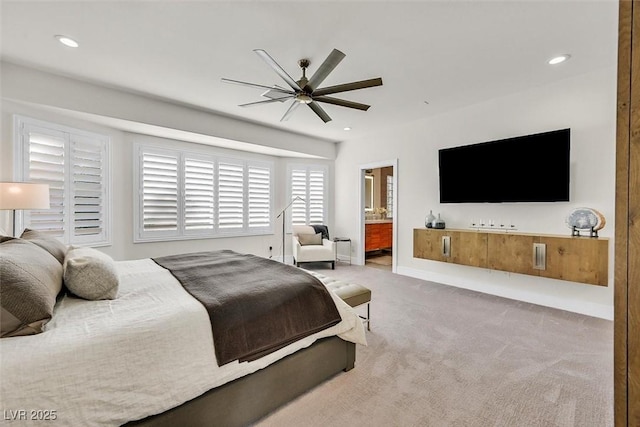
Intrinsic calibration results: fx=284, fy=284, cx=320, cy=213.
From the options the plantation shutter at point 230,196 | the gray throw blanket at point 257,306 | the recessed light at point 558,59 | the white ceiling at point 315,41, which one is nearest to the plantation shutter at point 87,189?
the white ceiling at point 315,41

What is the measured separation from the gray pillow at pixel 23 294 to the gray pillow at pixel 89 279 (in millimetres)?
126

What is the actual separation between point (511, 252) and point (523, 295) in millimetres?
702

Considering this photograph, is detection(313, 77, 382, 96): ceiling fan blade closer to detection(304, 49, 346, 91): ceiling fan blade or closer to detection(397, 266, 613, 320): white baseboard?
detection(304, 49, 346, 91): ceiling fan blade

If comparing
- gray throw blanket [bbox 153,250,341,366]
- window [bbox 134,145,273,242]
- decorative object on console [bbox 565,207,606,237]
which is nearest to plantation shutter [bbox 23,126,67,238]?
window [bbox 134,145,273,242]

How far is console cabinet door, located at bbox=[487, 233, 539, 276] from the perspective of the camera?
11.2 feet

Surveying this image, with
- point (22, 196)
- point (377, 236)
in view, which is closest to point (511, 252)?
point (377, 236)

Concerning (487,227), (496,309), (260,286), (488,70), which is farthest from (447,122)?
(260,286)

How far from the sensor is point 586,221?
10.3 feet

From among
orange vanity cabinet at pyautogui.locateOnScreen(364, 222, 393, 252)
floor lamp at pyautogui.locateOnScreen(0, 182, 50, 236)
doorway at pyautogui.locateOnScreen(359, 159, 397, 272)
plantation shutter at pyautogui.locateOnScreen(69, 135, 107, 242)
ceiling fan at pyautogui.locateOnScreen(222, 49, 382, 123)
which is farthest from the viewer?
orange vanity cabinet at pyautogui.locateOnScreen(364, 222, 393, 252)

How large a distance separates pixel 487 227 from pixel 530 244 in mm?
763

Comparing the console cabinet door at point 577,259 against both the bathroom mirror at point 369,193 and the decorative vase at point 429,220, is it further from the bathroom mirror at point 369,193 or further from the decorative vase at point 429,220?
the bathroom mirror at point 369,193

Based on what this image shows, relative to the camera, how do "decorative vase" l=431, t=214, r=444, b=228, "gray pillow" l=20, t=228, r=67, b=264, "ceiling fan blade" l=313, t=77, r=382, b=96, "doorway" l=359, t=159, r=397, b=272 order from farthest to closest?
"doorway" l=359, t=159, r=397, b=272
"decorative vase" l=431, t=214, r=444, b=228
"ceiling fan blade" l=313, t=77, r=382, b=96
"gray pillow" l=20, t=228, r=67, b=264

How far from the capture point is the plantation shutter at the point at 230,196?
5.36m

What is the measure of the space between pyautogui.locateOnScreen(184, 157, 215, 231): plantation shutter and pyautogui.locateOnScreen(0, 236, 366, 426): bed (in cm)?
325
